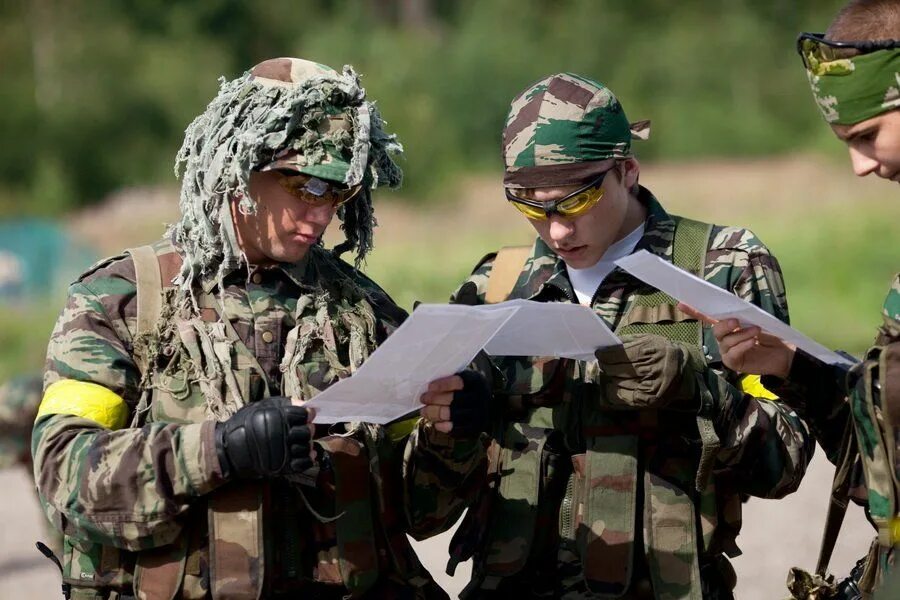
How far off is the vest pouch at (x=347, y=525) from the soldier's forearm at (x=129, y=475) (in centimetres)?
36

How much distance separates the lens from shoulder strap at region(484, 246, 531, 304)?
13.4 ft

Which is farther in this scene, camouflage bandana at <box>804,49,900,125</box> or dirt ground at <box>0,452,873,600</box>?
dirt ground at <box>0,452,873,600</box>

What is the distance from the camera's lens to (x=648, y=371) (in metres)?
3.44

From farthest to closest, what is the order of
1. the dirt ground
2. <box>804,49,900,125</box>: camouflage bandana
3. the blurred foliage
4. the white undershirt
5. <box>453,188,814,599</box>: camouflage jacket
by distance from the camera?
the blurred foliage < the dirt ground < the white undershirt < <box>453,188,814,599</box>: camouflage jacket < <box>804,49,900,125</box>: camouflage bandana

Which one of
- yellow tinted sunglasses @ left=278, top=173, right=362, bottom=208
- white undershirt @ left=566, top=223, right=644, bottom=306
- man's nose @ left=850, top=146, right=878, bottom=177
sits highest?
man's nose @ left=850, top=146, right=878, bottom=177

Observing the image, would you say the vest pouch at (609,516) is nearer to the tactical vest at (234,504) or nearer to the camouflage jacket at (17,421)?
the tactical vest at (234,504)

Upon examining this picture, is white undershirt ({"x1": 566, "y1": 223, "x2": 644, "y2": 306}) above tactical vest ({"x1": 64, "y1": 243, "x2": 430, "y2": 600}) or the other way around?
above

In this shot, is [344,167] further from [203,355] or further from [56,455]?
[56,455]

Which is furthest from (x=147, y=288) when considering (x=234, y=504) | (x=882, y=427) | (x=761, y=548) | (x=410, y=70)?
(x=410, y=70)

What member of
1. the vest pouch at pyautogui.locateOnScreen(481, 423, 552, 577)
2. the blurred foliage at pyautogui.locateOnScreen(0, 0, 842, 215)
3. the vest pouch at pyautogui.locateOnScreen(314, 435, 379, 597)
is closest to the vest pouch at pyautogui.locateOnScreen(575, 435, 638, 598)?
the vest pouch at pyautogui.locateOnScreen(481, 423, 552, 577)

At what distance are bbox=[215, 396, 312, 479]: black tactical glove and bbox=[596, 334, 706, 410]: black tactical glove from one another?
803 millimetres

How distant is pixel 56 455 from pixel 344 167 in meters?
0.97

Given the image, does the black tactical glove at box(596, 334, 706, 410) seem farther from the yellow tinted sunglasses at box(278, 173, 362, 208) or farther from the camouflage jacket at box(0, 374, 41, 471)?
the camouflage jacket at box(0, 374, 41, 471)

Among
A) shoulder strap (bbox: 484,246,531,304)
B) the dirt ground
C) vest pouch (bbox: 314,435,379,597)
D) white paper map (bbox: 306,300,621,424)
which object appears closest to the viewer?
white paper map (bbox: 306,300,621,424)
